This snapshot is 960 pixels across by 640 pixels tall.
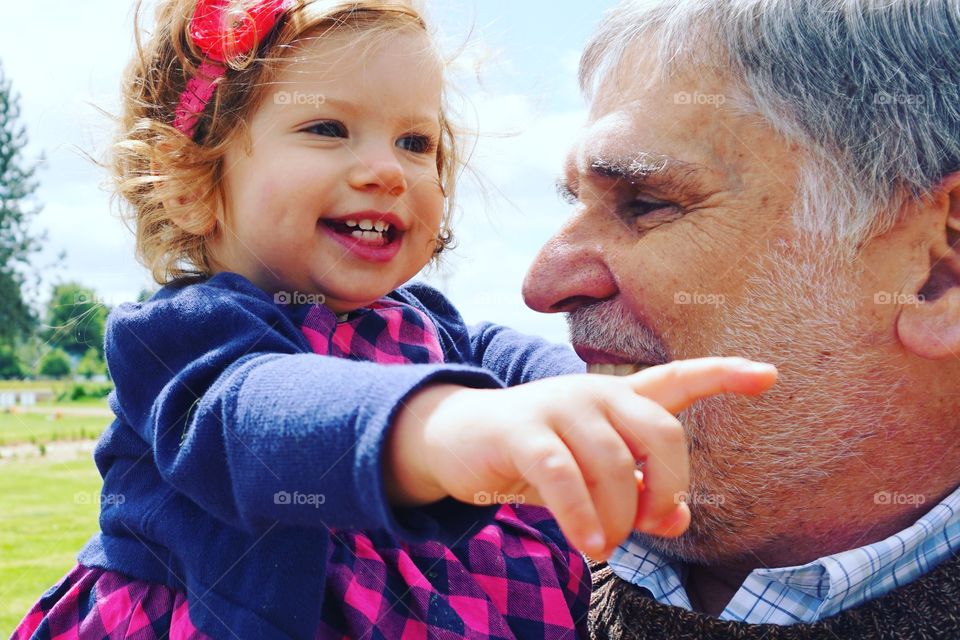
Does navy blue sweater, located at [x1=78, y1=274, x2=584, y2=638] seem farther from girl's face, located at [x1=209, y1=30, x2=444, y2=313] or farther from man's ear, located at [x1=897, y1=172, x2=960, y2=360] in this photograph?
man's ear, located at [x1=897, y1=172, x2=960, y2=360]

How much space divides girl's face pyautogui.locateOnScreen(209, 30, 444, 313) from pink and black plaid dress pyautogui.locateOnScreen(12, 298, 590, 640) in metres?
0.14

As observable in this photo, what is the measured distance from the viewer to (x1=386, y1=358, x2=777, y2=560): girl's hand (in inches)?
37.2

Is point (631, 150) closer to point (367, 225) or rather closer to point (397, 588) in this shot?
point (367, 225)

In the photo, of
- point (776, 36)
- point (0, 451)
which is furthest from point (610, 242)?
point (0, 451)

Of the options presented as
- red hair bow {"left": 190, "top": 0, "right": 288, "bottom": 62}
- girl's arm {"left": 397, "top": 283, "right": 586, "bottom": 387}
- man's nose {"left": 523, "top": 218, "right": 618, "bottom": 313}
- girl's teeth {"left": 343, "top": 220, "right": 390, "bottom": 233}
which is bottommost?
girl's arm {"left": 397, "top": 283, "right": 586, "bottom": 387}

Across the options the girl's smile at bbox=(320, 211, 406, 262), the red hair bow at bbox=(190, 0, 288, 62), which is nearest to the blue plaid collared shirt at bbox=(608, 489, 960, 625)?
the girl's smile at bbox=(320, 211, 406, 262)

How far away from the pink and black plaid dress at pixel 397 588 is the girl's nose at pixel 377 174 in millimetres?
278

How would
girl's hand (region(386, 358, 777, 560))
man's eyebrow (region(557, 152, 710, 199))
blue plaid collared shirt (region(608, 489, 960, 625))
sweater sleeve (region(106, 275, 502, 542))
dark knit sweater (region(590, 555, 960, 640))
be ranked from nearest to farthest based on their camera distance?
1. girl's hand (region(386, 358, 777, 560))
2. sweater sleeve (region(106, 275, 502, 542))
3. dark knit sweater (region(590, 555, 960, 640))
4. blue plaid collared shirt (region(608, 489, 960, 625))
5. man's eyebrow (region(557, 152, 710, 199))

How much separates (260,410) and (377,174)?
0.80 metres

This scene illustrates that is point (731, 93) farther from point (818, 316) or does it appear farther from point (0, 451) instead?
point (0, 451)

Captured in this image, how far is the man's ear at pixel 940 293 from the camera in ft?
6.00

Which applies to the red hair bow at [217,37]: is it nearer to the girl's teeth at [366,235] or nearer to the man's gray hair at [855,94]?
the girl's teeth at [366,235]

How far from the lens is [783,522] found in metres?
1.95

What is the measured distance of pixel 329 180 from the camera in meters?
1.92
